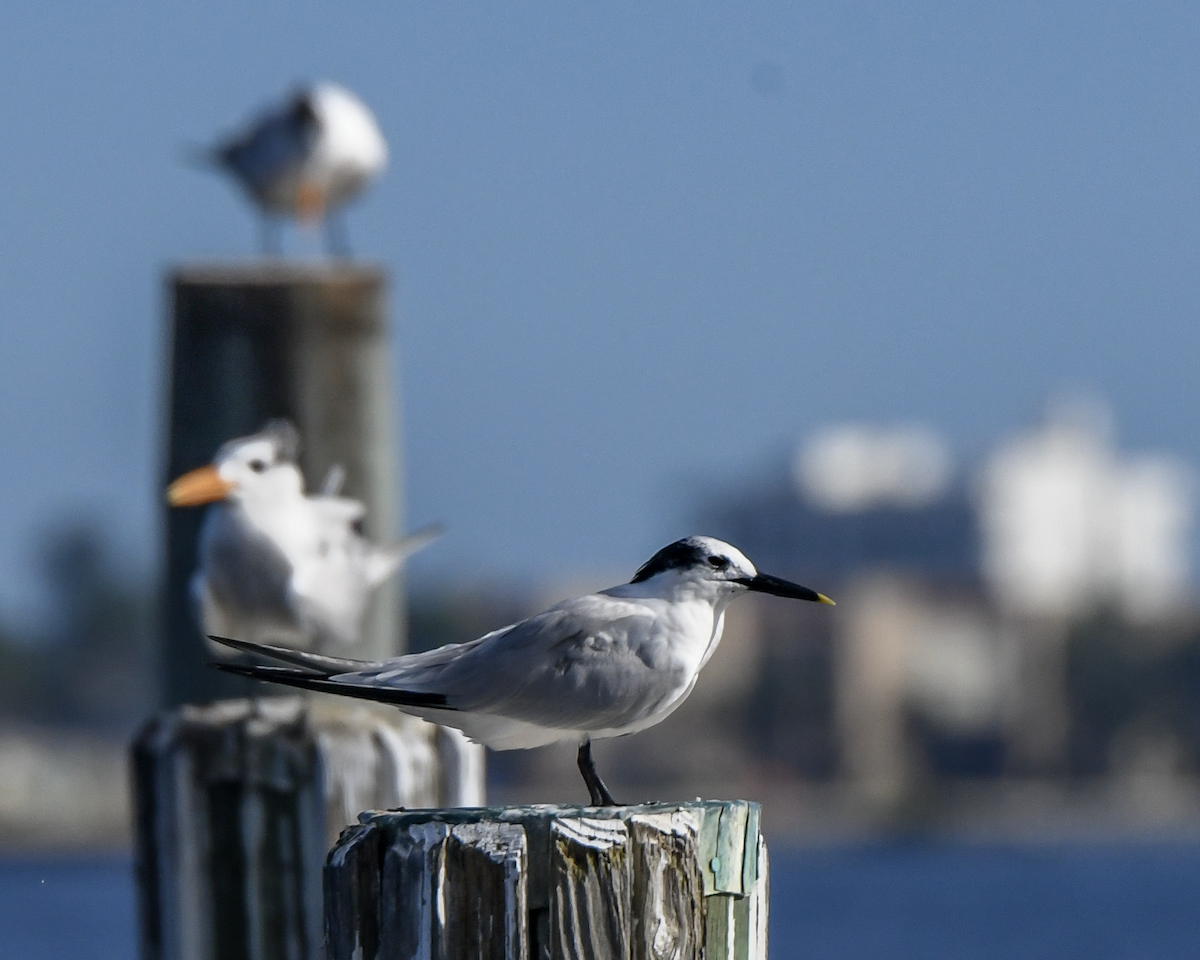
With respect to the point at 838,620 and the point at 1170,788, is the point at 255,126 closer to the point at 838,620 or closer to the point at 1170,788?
the point at 838,620

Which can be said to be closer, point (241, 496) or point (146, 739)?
point (146, 739)

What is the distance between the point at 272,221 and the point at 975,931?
40990mm

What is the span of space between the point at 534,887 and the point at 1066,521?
115 metres

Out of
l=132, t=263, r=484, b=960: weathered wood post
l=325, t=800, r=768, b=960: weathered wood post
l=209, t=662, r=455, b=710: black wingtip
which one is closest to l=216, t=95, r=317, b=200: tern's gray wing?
l=132, t=263, r=484, b=960: weathered wood post

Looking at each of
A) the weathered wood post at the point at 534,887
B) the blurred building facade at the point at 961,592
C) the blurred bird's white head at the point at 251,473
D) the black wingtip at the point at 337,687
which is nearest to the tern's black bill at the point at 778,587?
the black wingtip at the point at 337,687

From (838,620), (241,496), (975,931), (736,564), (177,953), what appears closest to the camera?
(736,564)

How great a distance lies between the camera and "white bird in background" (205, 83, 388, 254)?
37.4 ft

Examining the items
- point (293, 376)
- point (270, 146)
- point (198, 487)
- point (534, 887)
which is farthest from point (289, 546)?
point (270, 146)

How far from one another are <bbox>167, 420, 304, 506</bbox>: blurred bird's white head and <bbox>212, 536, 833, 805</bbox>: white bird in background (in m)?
2.36

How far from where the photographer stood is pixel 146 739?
622 centimetres

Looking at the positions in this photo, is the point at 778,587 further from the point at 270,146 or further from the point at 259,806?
the point at 270,146

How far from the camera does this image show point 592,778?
16.2ft

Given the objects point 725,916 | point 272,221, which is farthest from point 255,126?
point 725,916

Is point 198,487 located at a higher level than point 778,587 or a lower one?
higher
